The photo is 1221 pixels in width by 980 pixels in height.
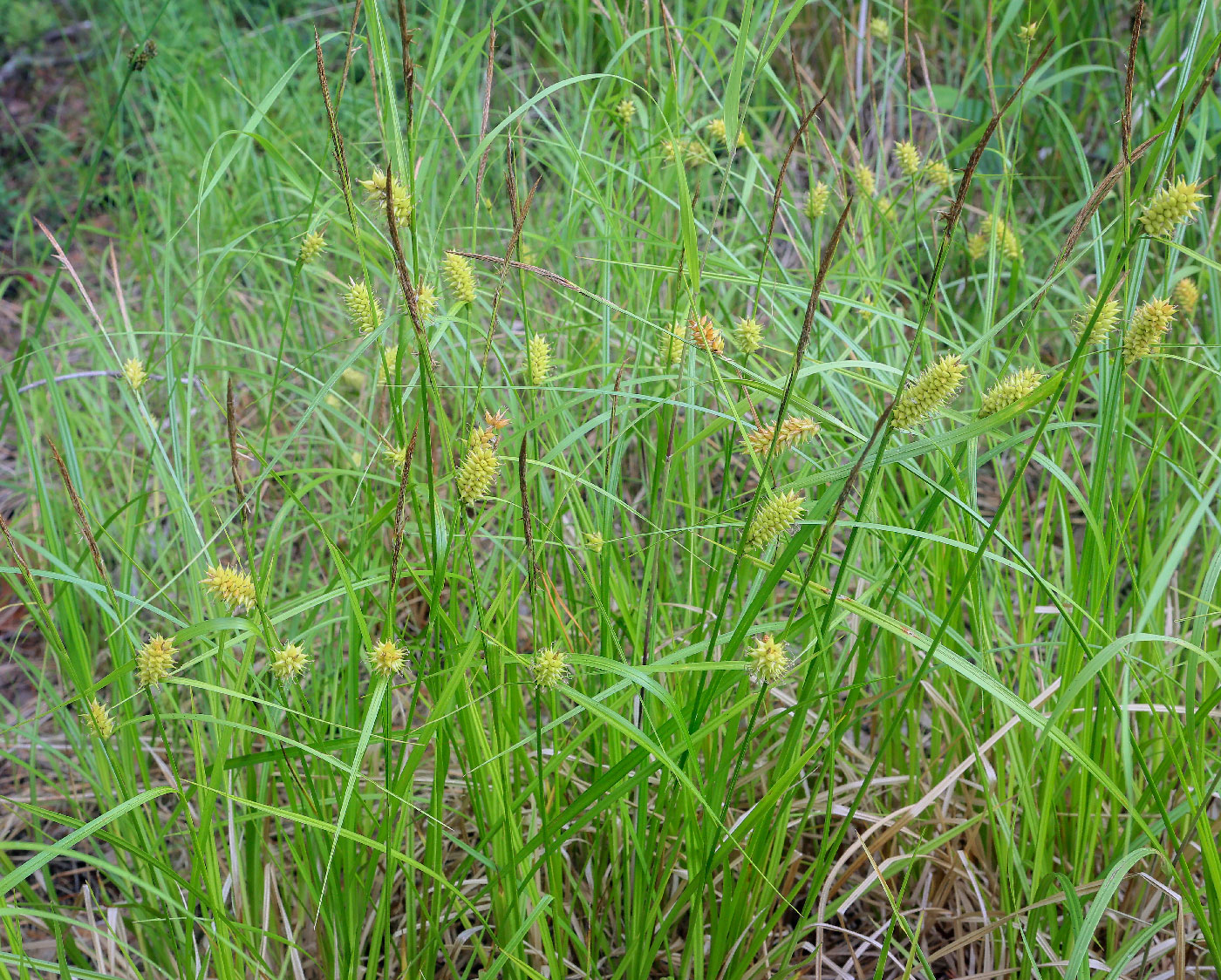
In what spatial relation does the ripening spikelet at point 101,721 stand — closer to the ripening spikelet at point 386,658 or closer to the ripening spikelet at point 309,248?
the ripening spikelet at point 386,658

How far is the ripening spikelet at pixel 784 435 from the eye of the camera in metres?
0.84

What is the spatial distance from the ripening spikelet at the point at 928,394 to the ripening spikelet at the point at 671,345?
0.94 ft

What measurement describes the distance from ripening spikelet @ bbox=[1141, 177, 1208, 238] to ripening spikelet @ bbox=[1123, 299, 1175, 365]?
13 centimetres

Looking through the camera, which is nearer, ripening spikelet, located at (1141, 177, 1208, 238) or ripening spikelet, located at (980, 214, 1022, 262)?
ripening spikelet, located at (1141, 177, 1208, 238)

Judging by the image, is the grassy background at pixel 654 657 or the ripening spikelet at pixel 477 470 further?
the grassy background at pixel 654 657

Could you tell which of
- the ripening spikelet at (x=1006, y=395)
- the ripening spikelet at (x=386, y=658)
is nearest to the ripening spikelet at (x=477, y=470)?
the ripening spikelet at (x=386, y=658)

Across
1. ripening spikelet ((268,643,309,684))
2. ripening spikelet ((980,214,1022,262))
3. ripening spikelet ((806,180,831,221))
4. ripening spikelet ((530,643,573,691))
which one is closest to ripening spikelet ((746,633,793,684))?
ripening spikelet ((530,643,573,691))

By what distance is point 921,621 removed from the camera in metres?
1.36

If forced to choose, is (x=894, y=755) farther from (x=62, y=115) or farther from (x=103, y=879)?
(x=62, y=115)

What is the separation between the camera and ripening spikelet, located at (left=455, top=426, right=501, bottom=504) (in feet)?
2.65

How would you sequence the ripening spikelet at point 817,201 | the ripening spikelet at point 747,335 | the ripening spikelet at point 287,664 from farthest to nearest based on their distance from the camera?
the ripening spikelet at point 817,201, the ripening spikelet at point 747,335, the ripening spikelet at point 287,664

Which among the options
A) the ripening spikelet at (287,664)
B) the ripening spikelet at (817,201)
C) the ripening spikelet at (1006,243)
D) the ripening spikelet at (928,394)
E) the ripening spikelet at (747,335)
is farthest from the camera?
the ripening spikelet at (1006,243)

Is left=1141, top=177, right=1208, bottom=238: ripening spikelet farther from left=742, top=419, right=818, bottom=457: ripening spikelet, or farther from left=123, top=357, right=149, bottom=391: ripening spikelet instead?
left=123, top=357, right=149, bottom=391: ripening spikelet

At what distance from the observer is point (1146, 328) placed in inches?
36.6
